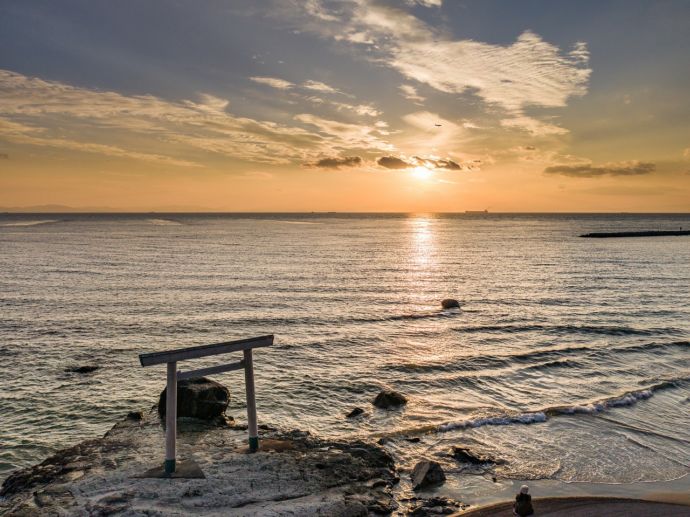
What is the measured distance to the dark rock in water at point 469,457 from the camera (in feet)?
41.7

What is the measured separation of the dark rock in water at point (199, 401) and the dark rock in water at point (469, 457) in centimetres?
709

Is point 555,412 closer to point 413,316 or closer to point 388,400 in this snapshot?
point 388,400

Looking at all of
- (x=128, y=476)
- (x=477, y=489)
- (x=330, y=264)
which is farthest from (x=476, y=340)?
(x=330, y=264)

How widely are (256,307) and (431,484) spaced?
76.5 feet

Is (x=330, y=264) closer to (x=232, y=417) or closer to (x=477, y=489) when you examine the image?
(x=232, y=417)

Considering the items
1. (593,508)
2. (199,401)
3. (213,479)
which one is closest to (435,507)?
(593,508)

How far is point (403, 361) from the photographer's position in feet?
72.0

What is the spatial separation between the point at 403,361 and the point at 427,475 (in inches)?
418

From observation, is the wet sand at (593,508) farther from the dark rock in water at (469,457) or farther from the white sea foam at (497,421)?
the white sea foam at (497,421)

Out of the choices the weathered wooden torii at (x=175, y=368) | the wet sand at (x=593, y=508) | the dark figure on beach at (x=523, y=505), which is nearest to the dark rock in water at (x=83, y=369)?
the weathered wooden torii at (x=175, y=368)

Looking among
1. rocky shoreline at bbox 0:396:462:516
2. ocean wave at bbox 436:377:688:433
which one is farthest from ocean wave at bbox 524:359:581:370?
rocky shoreline at bbox 0:396:462:516

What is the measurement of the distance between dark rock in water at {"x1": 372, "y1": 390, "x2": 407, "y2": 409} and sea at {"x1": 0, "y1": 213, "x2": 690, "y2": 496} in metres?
0.32

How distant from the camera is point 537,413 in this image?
626 inches

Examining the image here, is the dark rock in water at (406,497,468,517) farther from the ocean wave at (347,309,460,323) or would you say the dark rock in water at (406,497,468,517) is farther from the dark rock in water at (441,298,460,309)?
the dark rock in water at (441,298,460,309)
